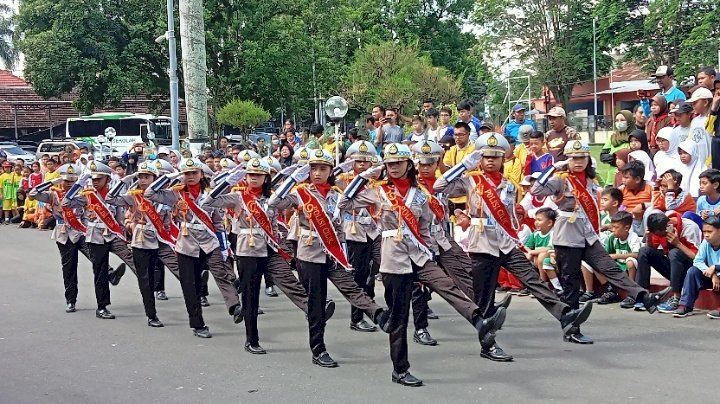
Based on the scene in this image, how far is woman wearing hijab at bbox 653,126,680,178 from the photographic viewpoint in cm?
1110

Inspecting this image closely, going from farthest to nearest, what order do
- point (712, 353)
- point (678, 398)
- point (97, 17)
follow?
point (97, 17), point (712, 353), point (678, 398)

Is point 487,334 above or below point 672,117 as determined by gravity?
below

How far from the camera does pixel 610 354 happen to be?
7.69 meters

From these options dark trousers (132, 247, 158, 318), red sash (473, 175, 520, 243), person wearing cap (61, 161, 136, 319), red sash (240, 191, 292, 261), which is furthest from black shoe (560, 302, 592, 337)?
person wearing cap (61, 161, 136, 319)

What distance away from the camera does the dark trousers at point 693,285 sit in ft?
29.6

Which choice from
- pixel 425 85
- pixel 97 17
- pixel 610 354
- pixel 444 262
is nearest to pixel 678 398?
pixel 610 354

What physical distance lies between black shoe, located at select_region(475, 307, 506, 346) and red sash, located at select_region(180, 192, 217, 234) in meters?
3.25

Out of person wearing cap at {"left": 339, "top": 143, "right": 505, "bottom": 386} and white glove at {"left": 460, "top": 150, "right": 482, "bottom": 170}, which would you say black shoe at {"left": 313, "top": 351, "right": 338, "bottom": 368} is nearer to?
person wearing cap at {"left": 339, "top": 143, "right": 505, "bottom": 386}

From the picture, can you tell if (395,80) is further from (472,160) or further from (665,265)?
(472,160)

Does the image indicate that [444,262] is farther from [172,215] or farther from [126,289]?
[126,289]

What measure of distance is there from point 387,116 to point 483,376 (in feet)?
25.9

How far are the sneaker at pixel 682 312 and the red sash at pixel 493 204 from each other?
2450mm

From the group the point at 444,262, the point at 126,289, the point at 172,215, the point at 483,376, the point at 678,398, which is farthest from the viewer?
the point at 126,289

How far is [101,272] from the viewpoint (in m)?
10.5
